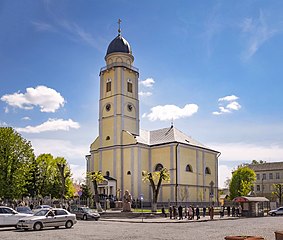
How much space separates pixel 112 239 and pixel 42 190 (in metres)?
50.1

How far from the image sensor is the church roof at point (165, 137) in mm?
56594

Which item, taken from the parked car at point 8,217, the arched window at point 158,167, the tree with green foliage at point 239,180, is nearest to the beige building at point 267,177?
the tree with green foliage at point 239,180

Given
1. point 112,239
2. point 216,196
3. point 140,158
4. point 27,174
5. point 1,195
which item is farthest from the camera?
point 216,196

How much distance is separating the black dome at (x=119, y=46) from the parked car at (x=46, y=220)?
128 ft

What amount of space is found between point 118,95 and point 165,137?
9.27 metres

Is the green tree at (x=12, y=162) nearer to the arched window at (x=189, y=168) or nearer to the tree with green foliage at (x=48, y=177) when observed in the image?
the tree with green foliage at (x=48, y=177)

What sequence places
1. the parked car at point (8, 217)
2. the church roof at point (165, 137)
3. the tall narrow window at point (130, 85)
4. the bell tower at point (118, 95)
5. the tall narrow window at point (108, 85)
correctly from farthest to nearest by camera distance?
the tall narrow window at point (108, 85), the tall narrow window at point (130, 85), the bell tower at point (118, 95), the church roof at point (165, 137), the parked car at point (8, 217)

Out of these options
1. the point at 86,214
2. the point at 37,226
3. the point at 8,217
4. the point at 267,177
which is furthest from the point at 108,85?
the point at 267,177

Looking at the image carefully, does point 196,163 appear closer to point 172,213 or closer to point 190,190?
point 190,190

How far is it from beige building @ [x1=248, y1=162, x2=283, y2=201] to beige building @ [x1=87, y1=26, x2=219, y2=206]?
120 feet

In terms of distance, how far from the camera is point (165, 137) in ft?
189

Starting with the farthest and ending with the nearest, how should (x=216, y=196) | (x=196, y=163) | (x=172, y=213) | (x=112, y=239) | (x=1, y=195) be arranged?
(x=216, y=196) → (x=196, y=163) → (x=1, y=195) → (x=172, y=213) → (x=112, y=239)

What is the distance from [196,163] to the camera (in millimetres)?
58219

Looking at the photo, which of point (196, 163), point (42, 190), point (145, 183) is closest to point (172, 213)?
point (145, 183)
